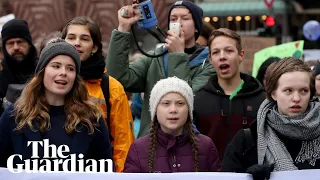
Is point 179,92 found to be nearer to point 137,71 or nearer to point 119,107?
point 119,107

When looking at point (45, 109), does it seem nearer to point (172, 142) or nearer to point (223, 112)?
point (172, 142)

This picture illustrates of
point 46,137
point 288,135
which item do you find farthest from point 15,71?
point 288,135

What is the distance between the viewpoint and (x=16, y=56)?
6.19 metres

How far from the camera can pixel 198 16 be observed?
571 cm

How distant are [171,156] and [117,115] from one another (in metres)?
0.73

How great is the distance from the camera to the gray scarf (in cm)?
392

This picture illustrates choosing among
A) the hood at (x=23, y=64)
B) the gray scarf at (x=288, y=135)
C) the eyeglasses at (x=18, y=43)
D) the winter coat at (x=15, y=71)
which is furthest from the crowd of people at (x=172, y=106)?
the eyeglasses at (x=18, y=43)

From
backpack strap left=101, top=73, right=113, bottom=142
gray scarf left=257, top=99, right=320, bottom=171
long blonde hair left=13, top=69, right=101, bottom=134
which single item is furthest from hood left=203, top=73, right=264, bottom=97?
gray scarf left=257, top=99, right=320, bottom=171

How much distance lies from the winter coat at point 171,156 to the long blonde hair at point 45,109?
0.96 feet

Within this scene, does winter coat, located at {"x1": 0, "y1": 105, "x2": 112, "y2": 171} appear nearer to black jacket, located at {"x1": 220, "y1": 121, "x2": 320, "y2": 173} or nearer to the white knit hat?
the white knit hat

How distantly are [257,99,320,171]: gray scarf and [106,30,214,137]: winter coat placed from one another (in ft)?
4.29

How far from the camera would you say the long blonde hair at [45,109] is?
4.23 meters

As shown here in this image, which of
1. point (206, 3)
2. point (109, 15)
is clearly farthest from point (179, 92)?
point (206, 3)

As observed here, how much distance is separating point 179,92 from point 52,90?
723 mm
